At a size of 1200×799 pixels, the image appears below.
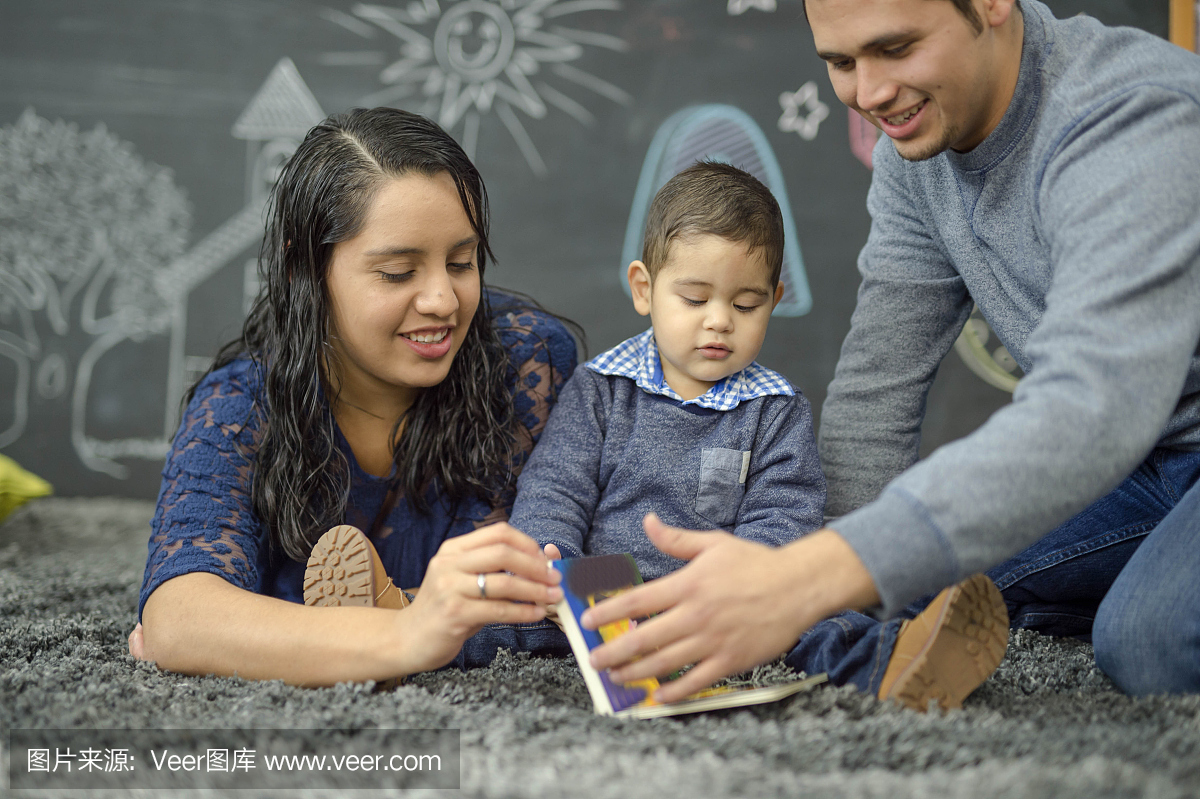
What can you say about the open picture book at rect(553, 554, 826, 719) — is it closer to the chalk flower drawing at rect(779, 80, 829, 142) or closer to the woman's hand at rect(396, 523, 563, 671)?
the woman's hand at rect(396, 523, 563, 671)

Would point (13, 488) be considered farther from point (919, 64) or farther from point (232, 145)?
point (919, 64)

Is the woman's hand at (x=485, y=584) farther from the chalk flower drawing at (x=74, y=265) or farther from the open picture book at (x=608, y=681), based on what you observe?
the chalk flower drawing at (x=74, y=265)

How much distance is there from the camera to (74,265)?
2.27m

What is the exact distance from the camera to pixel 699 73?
215 centimetres

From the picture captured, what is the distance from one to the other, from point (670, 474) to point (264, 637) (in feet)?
1.84

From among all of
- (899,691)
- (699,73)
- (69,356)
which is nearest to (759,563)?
(899,691)

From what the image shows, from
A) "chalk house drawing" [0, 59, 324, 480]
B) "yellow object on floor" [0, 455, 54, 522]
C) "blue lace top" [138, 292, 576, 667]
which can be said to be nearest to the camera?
"blue lace top" [138, 292, 576, 667]

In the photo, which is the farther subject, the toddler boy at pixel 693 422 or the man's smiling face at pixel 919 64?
the toddler boy at pixel 693 422

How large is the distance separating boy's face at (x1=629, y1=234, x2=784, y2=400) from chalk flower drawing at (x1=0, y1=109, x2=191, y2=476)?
5.24 feet

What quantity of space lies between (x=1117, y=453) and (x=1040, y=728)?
26 cm

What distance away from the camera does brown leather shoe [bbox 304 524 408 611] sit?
0.98 m

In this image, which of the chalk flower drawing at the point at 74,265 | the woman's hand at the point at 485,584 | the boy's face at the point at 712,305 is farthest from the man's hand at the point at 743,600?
the chalk flower drawing at the point at 74,265

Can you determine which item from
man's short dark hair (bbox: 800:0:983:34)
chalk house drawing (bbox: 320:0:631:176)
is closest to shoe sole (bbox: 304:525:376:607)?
man's short dark hair (bbox: 800:0:983:34)

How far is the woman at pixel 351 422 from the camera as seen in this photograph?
3.14 ft
